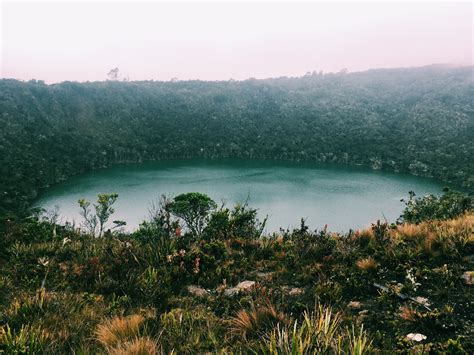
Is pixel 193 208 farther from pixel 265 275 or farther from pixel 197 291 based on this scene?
pixel 197 291

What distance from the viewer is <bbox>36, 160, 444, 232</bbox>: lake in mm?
52938

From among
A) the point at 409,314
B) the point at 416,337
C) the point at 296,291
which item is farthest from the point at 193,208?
the point at 416,337

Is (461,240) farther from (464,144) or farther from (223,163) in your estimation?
(464,144)

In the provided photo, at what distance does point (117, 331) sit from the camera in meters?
5.49

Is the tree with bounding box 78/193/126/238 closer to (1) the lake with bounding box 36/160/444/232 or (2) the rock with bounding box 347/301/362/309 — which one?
(1) the lake with bounding box 36/160/444/232

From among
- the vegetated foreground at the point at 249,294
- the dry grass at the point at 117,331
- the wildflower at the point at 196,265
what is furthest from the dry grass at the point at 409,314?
the wildflower at the point at 196,265

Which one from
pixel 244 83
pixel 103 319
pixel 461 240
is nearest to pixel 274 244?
pixel 461 240

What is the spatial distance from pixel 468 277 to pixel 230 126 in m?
128

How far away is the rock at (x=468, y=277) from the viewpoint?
683 centimetres

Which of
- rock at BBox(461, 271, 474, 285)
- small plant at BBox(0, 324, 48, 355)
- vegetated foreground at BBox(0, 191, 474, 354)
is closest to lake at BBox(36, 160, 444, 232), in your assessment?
vegetated foreground at BBox(0, 191, 474, 354)

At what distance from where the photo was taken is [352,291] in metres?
7.36

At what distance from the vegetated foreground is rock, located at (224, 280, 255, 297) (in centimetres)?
6

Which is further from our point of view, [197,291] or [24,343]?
[197,291]

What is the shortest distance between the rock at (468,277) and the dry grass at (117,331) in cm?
602
